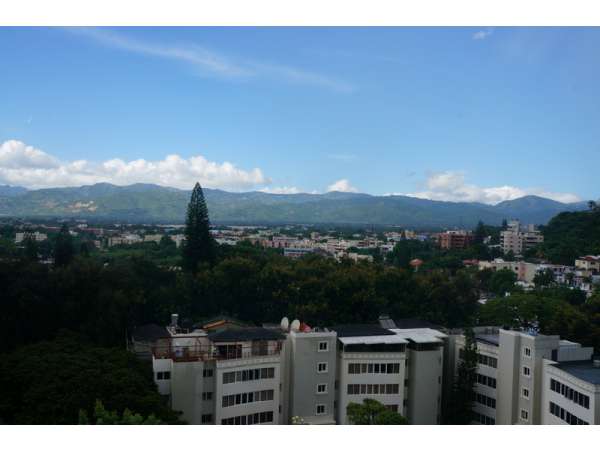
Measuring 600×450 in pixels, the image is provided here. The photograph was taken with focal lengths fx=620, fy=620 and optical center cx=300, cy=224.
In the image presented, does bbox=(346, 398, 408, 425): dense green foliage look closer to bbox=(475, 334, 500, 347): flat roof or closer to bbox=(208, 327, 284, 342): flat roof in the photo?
bbox=(208, 327, 284, 342): flat roof

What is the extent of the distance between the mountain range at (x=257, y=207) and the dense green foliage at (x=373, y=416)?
18.9 m

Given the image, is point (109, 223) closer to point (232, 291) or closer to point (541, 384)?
point (232, 291)

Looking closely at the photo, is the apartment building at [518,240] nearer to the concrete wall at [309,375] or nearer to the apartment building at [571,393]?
the apartment building at [571,393]

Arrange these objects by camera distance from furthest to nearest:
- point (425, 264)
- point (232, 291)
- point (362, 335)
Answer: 1. point (425, 264)
2. point (232, 291)
3. point (362, 335)

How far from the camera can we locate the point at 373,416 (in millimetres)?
6203

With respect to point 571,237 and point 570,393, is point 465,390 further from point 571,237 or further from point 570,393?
point 571,237

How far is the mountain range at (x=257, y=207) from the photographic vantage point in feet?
99.6

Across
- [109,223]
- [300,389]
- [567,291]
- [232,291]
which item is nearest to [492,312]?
[567,291]

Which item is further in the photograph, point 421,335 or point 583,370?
point 421,335

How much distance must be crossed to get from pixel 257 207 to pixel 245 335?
40.6 meters

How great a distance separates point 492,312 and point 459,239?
20610mm

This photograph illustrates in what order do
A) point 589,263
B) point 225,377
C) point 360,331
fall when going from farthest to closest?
point 589,263 → point 360,331 → point 225,377

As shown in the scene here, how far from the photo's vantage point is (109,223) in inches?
1371

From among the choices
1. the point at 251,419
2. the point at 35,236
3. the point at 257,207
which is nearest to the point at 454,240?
the point at 257,207
